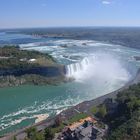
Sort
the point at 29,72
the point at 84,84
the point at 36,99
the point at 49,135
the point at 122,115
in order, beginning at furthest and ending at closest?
the point at 29,72 → the point at 84,84 → the point at 36,99 → the point at 122,115 → the point at 49,135

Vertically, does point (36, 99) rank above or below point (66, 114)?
below

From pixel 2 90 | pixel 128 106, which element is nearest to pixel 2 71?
pixel 2 90

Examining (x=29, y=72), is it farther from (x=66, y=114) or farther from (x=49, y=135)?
(x=49, y=135)

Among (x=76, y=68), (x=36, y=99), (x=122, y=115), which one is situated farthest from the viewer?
(x=76, y=68)

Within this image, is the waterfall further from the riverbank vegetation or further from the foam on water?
the riverbank vegetation

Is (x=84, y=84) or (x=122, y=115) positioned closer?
(x=122, y=115)

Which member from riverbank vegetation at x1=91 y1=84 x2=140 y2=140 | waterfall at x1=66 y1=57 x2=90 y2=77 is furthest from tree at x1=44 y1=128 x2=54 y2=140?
waterfall at x1=66 y1=57 x2=90 y2=77

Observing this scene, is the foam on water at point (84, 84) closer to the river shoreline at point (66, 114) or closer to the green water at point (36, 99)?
the green water at point (36, 99)

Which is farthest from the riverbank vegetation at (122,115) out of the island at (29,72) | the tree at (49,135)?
the island at (29,72)

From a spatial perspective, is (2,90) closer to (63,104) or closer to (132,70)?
(63,104)

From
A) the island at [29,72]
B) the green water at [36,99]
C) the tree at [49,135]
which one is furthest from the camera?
the island at [29,72]

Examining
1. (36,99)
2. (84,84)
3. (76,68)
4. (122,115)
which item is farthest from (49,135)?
(76,68)
